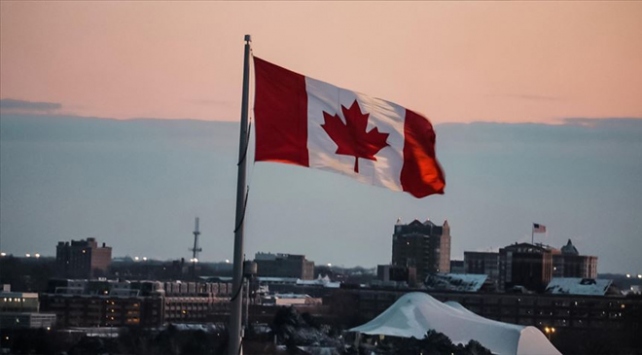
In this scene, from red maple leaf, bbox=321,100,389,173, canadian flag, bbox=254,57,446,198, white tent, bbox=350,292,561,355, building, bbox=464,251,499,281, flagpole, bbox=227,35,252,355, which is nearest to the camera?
flagpole, bbox=227,35,252,355

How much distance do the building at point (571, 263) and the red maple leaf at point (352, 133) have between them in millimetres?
70890

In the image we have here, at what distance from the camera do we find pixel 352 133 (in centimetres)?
1045

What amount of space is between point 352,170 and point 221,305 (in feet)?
184

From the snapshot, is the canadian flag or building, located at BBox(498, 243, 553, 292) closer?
the canadian flag

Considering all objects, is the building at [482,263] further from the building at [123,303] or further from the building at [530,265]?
the building at [123,303]

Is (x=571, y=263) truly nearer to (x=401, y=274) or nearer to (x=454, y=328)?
(x=401, y=274)

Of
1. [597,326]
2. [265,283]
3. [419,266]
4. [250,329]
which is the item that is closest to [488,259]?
[419,266]

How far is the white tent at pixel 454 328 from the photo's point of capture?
51.0 metres

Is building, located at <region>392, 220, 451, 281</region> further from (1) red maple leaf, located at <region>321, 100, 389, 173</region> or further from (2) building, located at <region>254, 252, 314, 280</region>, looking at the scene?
(1) red maple leaf, located at <region>321, 100, 389, 173</region>

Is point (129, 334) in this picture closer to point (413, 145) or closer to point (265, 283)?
point (413, 145)

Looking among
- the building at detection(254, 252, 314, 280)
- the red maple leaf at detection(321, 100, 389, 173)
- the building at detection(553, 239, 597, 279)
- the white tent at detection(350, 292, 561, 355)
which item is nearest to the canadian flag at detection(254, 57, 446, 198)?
the red maple leaf at detection(321, 100, 389, 173)

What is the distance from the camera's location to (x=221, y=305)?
66.2 meters

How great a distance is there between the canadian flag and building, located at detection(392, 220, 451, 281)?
255ft

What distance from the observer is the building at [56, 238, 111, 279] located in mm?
79750
